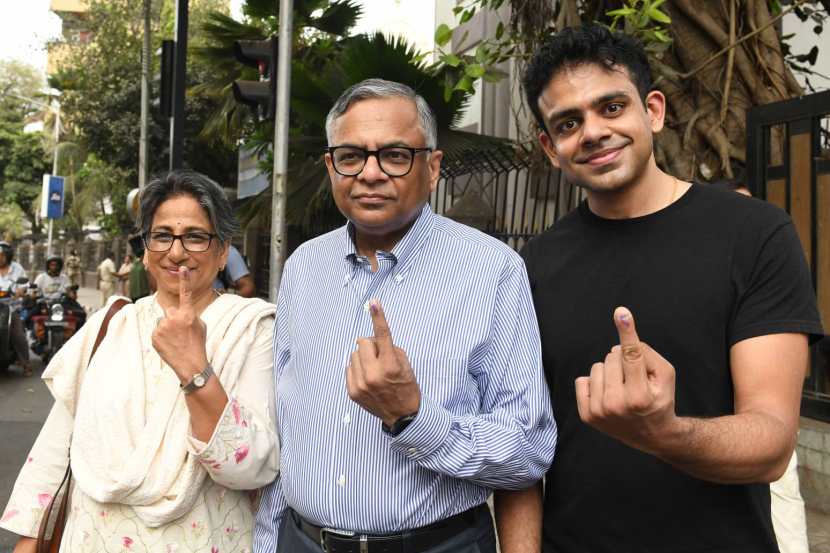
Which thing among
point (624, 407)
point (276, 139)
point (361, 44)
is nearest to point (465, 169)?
point (361, 44)

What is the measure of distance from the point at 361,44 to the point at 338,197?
235 inches

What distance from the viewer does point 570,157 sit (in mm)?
1993

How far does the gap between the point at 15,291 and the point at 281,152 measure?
7.51 m

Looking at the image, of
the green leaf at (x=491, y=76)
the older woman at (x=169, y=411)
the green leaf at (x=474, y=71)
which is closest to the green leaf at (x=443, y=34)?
the green leaf at (x=474, y=71)

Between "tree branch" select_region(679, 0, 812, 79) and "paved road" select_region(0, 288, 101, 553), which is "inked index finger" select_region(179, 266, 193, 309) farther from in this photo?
"tree branch" select_region(679, 0, 812, 79)

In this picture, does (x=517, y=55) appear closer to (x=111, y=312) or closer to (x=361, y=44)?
(x=361, y=44)

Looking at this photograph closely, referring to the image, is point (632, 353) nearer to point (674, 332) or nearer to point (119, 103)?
point (674, 332)

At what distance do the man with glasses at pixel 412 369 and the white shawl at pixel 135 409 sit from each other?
0.20m

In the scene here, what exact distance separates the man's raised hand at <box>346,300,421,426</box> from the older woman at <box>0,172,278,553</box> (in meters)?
0.55

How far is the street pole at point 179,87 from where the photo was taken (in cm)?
795

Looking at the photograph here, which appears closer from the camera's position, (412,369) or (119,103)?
(412,369)

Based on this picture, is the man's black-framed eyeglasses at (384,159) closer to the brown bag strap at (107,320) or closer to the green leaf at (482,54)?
the brown bag strap at (107,320)

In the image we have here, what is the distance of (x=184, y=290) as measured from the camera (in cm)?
221

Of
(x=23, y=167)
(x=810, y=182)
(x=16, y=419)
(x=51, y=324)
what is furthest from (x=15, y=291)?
(x=23, y=167)
